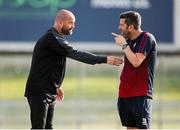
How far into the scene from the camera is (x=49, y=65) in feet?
21.4

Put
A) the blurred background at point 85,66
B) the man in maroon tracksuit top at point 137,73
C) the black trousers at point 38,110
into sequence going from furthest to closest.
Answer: the blurred background at point 85,66 < the black trousers at point 38,110 < the man in maroon tracksuit top at point 137,73

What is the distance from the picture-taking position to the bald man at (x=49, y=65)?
6484 mm

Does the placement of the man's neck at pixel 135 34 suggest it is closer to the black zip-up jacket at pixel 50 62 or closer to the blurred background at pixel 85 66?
the black zip-up jacket at pixel 50 62

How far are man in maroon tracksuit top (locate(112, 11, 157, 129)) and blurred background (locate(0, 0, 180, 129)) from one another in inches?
274

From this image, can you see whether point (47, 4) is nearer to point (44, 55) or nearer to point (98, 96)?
point (98, 96)

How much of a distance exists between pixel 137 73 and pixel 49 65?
751mm

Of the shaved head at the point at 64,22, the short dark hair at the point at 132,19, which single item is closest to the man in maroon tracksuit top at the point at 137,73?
the short dark hair at the point at 132,19

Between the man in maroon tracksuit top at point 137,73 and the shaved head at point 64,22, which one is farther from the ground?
the shaved head at point 64,22

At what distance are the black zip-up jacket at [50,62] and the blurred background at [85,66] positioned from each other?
22.2ft

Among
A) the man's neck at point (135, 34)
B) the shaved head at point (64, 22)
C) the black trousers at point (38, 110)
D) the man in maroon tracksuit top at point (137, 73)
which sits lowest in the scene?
the black trousers at point (38, 110)

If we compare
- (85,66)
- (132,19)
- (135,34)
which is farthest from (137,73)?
(85,66)

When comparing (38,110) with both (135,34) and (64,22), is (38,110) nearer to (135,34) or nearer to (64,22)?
(64,22)

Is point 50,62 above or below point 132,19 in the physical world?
below

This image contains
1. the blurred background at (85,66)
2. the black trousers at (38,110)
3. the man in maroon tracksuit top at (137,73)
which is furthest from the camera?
the blurred background at (85,66)
